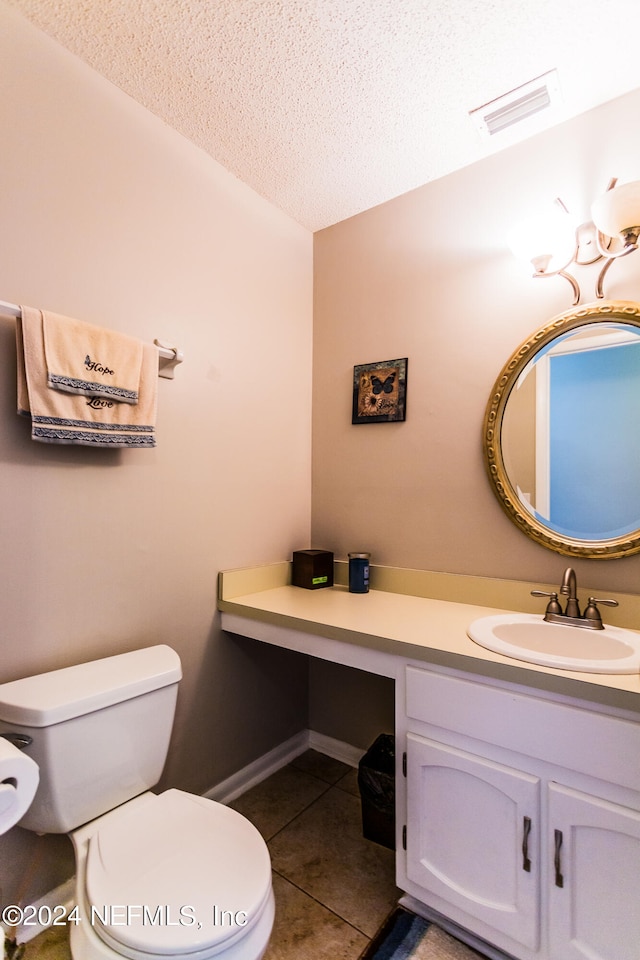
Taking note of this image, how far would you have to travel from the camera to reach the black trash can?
1.56 meters

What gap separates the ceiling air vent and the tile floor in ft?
8.29

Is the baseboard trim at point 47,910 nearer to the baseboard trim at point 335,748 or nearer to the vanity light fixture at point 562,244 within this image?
the baseboard trim at point 335,748

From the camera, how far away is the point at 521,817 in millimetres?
1108

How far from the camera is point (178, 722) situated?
1623 mm

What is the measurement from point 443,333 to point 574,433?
2.09ft

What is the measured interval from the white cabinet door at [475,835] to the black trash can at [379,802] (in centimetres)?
28

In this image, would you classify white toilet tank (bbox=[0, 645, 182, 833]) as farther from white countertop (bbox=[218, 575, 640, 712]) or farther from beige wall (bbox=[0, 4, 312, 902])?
white countertop (bbox=[218, 575, 640, 712])

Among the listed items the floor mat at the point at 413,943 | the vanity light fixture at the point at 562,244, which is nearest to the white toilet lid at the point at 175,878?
the floor mat at the point at 413,943

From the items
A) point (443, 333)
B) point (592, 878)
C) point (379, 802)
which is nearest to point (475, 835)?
point (592, 878)

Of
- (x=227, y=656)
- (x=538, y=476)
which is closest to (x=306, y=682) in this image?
(x=227, y=656)

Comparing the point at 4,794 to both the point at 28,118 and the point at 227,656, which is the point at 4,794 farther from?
the point at 28,118

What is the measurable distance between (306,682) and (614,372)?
183 cm

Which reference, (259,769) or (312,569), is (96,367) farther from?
(259,769)

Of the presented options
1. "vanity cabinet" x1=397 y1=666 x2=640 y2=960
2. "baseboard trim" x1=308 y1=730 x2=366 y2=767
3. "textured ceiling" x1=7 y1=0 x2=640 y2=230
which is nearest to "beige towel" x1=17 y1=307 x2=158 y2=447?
"textured ceiling" x1=7 y1=0 x2=640 y2=230
